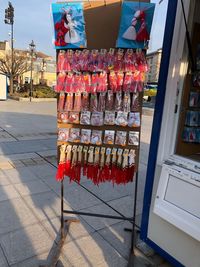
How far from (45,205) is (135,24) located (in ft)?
7.93

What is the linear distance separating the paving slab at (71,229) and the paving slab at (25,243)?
70mm

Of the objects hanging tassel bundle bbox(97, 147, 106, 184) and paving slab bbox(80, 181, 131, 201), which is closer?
hanging tassel bundle bbox(97, 147, 106, 184)

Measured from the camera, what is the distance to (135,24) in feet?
6.18

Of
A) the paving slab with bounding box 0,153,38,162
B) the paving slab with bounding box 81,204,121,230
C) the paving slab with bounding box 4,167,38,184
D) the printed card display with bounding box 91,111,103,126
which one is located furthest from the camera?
the paving slab with bounding box 0,153,38,162

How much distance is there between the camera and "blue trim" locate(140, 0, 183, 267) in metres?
2.04

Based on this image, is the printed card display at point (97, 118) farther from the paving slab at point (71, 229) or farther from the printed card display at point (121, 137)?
the paving slab at point (71, 229)

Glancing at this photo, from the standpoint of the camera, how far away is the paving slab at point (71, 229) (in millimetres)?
2560

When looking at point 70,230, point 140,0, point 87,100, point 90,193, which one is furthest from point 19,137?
point 140,0

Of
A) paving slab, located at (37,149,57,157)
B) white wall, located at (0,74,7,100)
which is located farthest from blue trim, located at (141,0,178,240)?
white wall, located at (0,74,7,100)

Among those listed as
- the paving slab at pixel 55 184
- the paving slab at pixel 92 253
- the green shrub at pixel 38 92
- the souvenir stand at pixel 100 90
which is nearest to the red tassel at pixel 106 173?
the souvenir stand at pixel 100 90

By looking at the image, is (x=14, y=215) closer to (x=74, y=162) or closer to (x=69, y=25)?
(x=74, y=162)

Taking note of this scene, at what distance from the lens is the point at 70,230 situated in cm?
268

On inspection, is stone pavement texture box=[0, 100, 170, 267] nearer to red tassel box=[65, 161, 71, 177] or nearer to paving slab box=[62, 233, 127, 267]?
paving slab box=[62, 233, 127, 267]

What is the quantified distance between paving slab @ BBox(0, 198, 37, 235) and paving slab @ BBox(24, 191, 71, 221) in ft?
0.25
